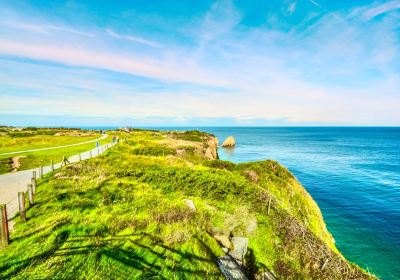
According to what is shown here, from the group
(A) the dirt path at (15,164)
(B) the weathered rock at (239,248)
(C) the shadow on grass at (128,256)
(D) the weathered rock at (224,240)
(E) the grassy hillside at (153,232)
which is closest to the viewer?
(C) the shadow on grass at (128,256)

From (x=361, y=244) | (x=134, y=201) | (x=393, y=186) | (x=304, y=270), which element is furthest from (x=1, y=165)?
(x=393, y=186)

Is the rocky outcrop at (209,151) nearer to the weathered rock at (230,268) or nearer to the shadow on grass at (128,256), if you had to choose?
the weathered rock at (230,268)

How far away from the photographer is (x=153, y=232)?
30.7 feet

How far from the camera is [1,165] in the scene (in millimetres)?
24203

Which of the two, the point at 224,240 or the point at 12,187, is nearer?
the point at 224,240

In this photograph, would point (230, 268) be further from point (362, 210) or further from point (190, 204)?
point (362, 210)

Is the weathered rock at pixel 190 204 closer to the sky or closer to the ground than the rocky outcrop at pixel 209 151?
closer to the sky

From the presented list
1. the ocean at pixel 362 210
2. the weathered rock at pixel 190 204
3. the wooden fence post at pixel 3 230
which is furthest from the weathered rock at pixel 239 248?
the ocean at pixel 362 210

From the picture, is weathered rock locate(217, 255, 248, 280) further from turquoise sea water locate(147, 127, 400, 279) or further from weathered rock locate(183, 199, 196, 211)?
turquoise sea water locate(147, 127, 400, 279)

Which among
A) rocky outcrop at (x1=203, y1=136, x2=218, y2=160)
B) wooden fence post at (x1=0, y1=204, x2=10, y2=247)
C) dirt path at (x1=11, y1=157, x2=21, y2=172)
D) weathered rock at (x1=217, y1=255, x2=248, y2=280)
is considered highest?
wooden fence post at (x1=0, y1=204, x2=10, y2=247)

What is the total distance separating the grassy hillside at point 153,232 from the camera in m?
7.27

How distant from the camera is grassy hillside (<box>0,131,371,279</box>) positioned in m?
7.27

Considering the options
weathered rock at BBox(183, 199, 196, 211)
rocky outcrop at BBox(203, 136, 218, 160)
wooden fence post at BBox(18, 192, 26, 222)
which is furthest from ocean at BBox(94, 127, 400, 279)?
wooden fence post at BBox(18, 192, 26, 222)

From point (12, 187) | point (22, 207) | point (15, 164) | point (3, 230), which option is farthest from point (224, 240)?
point (15, 164)
